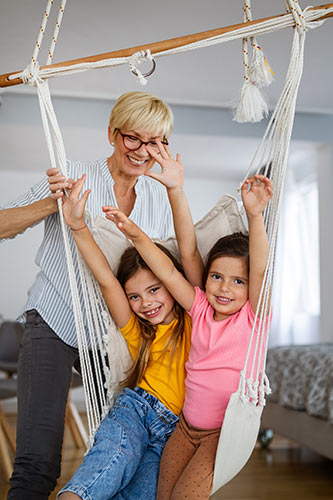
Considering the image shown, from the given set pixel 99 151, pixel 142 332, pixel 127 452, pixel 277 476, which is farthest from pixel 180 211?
pixel 99 151

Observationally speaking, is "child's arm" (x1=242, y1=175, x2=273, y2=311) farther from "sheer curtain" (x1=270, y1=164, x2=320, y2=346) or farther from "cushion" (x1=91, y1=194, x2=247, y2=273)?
"sheer curtain" (x1=270, y1=164, x2=320, y2=346)

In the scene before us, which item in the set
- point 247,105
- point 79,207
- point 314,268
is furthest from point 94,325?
point 314,268

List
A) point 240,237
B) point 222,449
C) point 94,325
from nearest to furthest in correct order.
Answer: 1. point 222,449
2. point 240,237
3. point 94,325

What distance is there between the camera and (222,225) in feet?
5.28

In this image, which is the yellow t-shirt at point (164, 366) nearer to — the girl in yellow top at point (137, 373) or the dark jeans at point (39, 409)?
the girl in yellow top at point (137, 373)

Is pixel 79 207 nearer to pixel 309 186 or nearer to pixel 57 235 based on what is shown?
pixel 57 235

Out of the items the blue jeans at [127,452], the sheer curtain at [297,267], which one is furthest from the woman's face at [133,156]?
the sheer curtain at [297,267]

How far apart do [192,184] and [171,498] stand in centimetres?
510

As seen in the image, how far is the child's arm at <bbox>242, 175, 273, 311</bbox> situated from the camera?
1385mm

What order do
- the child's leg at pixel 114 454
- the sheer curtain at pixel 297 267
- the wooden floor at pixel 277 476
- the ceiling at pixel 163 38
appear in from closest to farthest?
the child's leg at pixel 114 454, the wooden floor at pixel 277 476, the ceiling at pixel 163 38, the sheer curtain at pixel 297 267

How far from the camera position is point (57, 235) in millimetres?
1663

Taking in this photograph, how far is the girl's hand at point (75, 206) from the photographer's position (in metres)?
1.44

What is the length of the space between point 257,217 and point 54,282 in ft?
1.90

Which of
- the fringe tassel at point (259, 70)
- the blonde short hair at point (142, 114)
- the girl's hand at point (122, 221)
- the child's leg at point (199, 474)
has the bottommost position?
the child's leg at point (199, 474)
